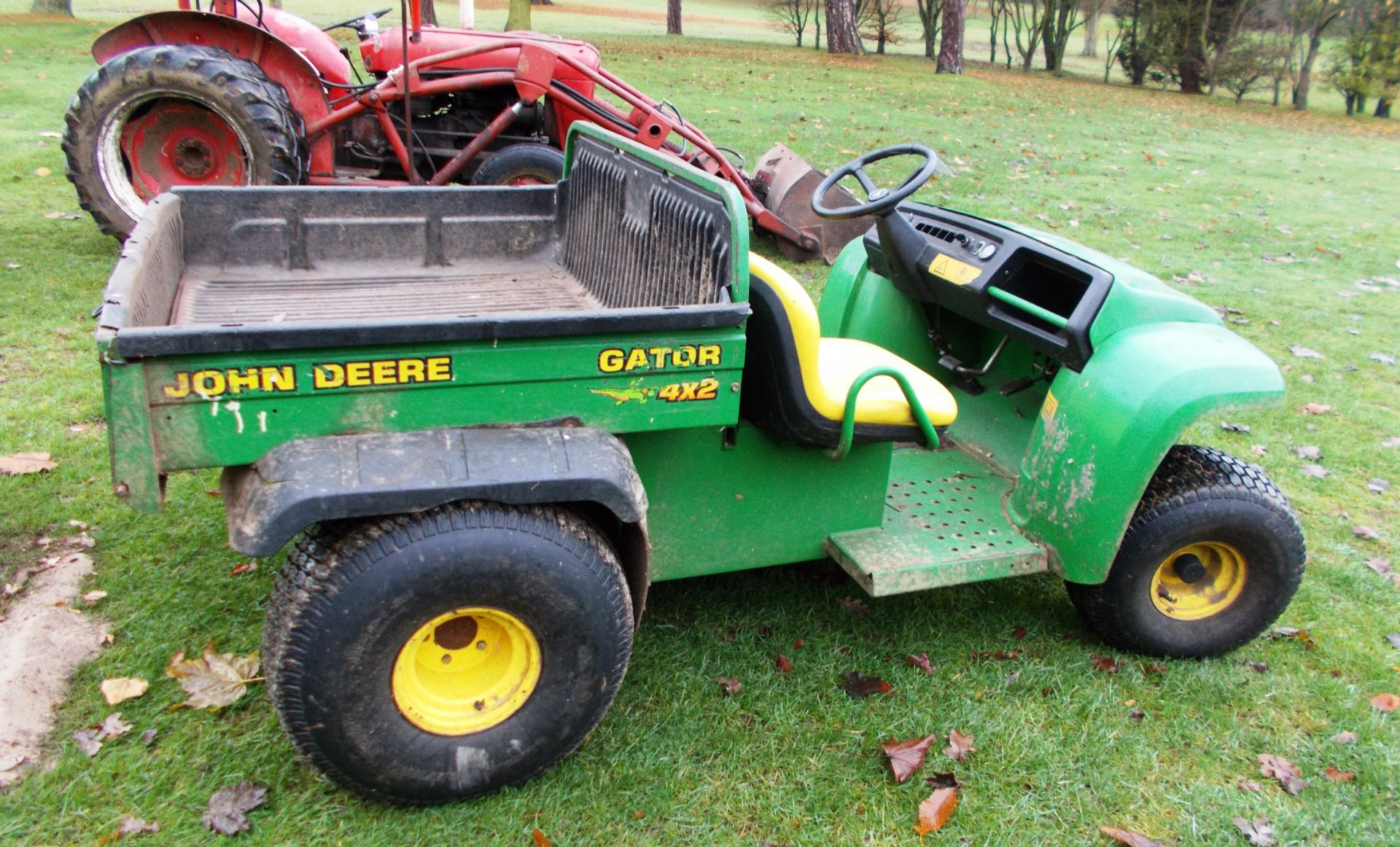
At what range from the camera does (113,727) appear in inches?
105

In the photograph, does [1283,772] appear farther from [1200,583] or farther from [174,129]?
[174,129]

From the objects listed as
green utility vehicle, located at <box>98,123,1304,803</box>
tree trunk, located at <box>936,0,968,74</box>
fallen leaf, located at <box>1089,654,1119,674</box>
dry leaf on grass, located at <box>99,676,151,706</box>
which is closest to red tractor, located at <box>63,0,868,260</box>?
green utility vehicle, located at <box>98,123,1304,803</box>

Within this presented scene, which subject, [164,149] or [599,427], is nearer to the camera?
[599,427]

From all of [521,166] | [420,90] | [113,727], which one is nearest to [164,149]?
[420,90]

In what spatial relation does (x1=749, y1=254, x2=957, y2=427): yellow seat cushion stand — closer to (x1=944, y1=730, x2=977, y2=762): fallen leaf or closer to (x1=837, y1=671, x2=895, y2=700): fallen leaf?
(x1=837, y1=671, x2=895, y2=700): fallen leaf

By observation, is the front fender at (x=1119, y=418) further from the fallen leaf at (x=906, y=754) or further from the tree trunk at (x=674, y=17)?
the tree trunk at (x=674, y=17)

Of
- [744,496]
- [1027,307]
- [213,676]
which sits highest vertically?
[1027,307]

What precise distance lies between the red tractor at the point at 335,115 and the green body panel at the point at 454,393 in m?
3.65

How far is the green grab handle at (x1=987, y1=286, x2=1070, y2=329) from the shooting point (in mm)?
3152

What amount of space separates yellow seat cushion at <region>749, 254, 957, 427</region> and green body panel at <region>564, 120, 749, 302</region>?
0.15m

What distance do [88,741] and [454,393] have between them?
1367 millimetres

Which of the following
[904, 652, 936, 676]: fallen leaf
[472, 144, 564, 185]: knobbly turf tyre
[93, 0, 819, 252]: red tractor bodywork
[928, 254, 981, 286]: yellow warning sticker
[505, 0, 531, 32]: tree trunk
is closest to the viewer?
[904, 652, 936, 676]: fallen leaf

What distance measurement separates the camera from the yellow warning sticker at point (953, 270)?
3443mm

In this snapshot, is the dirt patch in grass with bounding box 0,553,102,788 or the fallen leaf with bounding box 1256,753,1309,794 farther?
the fallen leaf with bounding box 1256,753,1309,794
